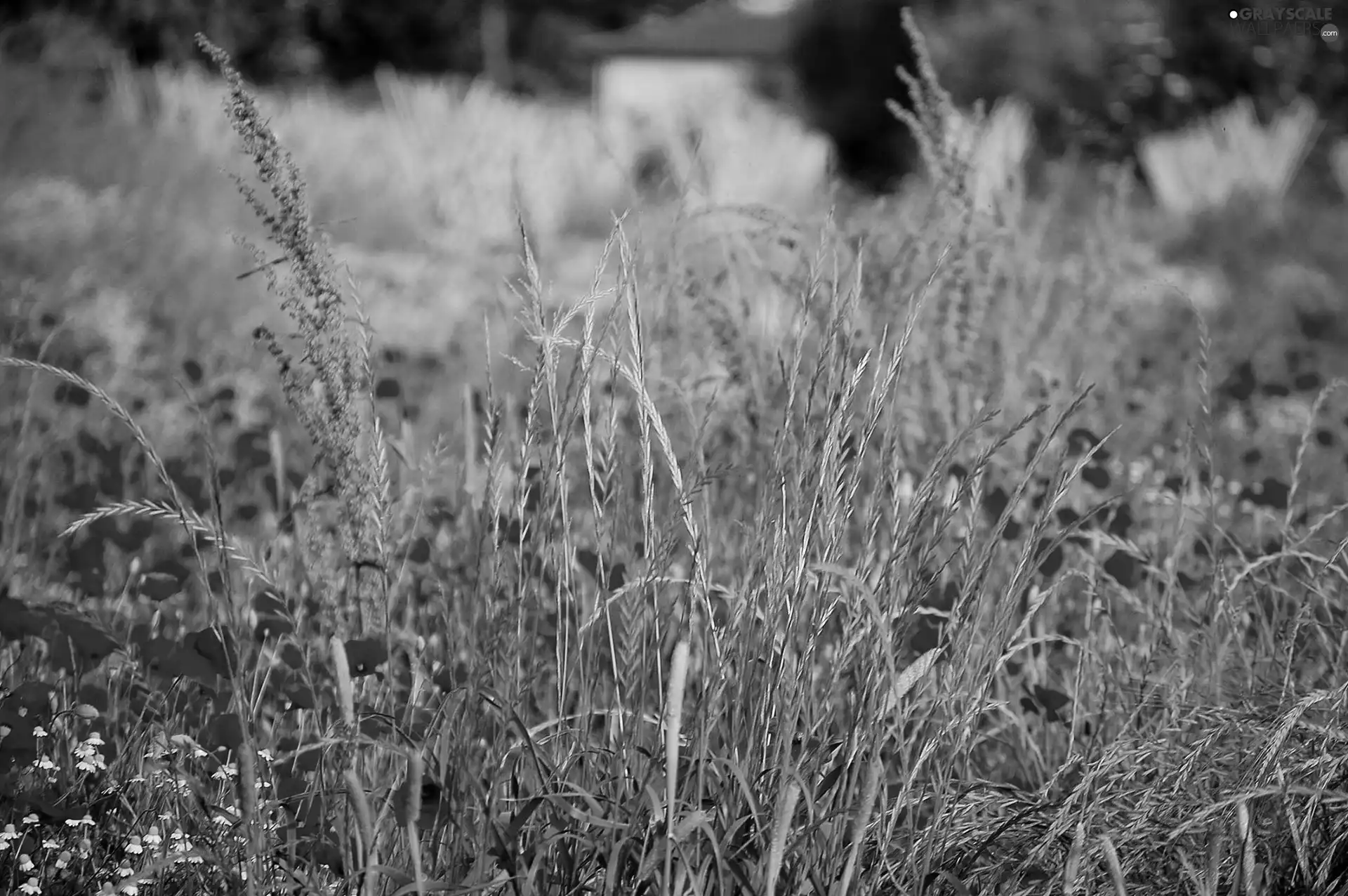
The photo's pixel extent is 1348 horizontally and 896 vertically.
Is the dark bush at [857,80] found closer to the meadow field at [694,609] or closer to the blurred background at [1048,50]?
the blurred background at [1048,50]

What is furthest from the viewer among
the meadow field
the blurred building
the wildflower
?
the blurred building

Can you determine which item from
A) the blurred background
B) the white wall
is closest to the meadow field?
the white wall

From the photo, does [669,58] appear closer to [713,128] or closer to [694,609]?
[713,128]

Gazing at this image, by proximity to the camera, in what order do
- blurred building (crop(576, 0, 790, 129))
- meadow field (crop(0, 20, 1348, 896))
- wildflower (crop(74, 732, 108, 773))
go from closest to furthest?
meadow field (crop(0, 20, 1348, 896)) → wildflower (crop(74, 732, 108, 773)) → blurred building (crop(576, 0, 790, 129))

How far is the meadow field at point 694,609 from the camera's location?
1360mm

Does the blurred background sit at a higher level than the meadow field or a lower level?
higher

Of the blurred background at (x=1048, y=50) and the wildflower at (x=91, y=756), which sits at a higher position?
the blurred background at (x=1048, y=50)

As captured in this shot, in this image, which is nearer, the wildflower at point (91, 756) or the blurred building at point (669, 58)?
the wildflower at point (91, 756)

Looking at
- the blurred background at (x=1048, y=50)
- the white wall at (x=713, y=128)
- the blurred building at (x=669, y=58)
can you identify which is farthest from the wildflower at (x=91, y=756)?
the blurred building at (x=669, y=58)

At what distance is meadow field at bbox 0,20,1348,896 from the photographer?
53.6 inches

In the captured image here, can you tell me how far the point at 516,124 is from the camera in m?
12.1

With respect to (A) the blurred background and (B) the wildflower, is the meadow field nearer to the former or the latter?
(B) the wildflower

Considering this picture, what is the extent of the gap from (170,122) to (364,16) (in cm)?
2484

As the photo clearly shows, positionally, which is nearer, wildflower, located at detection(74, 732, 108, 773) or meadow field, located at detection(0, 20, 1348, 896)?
meadow field, located at detection(0, 20, 1348, 896)
